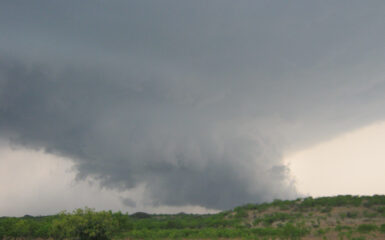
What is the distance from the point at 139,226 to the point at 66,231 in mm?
80841

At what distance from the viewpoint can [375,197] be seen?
116 m

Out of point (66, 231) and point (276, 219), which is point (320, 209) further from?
point (66, 231)

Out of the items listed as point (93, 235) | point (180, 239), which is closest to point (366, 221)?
point (180, 239)

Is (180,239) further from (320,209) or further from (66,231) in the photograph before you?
(320,209)

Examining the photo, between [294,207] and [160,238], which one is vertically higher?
[294,207]

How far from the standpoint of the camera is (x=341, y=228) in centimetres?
8438

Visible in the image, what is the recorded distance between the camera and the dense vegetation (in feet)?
143

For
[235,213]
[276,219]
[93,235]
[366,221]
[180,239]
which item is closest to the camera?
[93,235]

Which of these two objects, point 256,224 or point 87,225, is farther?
point 256,224

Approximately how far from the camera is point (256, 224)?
109812mm

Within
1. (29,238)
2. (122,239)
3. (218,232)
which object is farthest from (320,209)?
(29,238)

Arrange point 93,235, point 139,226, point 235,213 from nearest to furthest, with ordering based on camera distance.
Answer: point 93,235 < point 139,226 < point 235,213

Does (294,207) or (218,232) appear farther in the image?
(294,207)

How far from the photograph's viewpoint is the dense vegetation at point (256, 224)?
4358 cm
